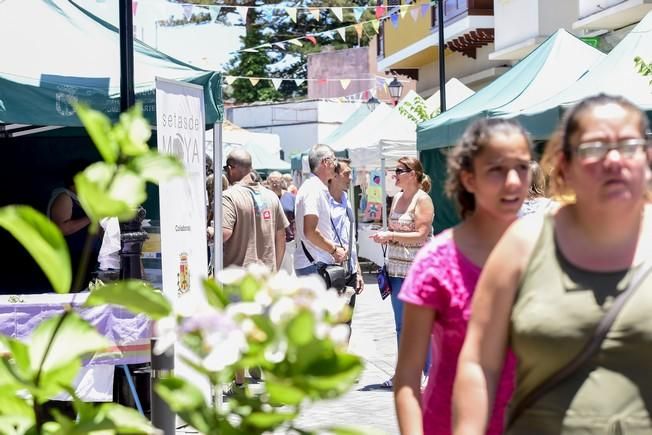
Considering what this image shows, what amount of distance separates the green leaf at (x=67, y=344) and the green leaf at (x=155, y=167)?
27 centimetres

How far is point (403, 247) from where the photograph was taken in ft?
28.9

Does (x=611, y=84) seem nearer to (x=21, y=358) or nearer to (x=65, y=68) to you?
(x=65, y=68)

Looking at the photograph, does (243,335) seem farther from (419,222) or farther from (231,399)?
(419,222)

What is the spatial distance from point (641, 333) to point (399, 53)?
1185 inches

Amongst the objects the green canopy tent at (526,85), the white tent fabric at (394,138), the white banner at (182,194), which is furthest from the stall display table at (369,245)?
the white banner at (182,194)

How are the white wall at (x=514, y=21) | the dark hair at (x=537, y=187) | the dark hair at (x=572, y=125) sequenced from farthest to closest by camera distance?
the white wall at (x=514, y=21), the dark hair at (x=537, y=187), the dark hair at (x=572, y=125)

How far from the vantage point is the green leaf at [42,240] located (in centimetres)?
161

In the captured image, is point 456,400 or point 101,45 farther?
point 101,45

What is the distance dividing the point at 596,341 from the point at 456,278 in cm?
67

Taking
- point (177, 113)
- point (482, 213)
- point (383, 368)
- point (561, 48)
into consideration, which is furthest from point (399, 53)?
point (482, 213)

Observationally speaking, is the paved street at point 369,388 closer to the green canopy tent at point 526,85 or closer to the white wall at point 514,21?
the green canopy tent at point 526,85

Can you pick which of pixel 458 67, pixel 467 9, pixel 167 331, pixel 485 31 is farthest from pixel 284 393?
pixel 458 67

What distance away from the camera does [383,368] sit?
10.5 meters

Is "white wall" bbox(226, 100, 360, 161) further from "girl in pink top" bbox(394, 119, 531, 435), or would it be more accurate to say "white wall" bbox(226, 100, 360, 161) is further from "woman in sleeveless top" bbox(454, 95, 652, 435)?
"woman in sleeveless top" bbox(454, 95, 652, 435)
